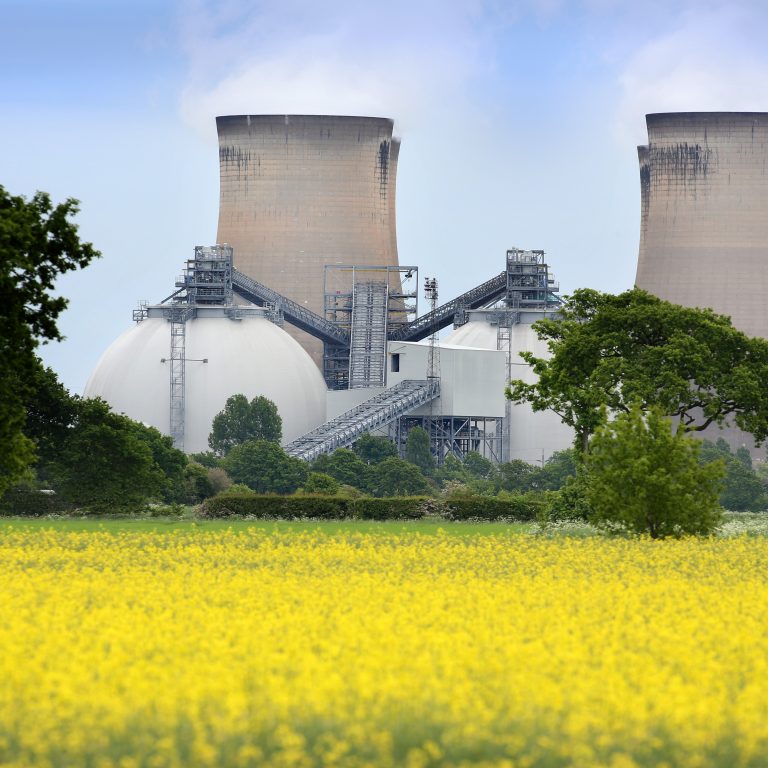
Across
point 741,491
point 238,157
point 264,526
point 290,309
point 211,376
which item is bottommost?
point 264,526

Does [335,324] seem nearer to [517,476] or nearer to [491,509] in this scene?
[517,476]

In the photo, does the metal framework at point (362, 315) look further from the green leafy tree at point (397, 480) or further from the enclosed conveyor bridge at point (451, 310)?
the green leafy tree at point (397, 480)

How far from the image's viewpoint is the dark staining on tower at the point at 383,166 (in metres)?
128

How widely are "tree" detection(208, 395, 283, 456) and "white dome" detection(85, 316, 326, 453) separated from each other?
6626 millimetres

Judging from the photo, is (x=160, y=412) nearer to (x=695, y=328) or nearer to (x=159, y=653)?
(x=695, y=328)

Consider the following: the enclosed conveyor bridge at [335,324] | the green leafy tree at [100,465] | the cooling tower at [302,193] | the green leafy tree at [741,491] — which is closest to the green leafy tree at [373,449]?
the green leafy tree at [741,491]

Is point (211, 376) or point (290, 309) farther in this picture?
point (290, 309)

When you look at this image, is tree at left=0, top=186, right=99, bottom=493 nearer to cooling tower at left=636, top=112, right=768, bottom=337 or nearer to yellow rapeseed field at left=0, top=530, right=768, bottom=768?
yellow rapeseed field at left=0, top=530, right=768, bottom=768

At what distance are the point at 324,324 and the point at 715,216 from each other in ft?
96.2

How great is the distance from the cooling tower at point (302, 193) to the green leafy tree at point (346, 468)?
3519 cm

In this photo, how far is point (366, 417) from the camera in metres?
110

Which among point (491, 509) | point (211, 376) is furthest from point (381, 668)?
point (211, 376)

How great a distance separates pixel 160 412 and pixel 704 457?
37.3m

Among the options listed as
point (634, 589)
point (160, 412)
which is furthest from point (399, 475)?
point (634, 589)
